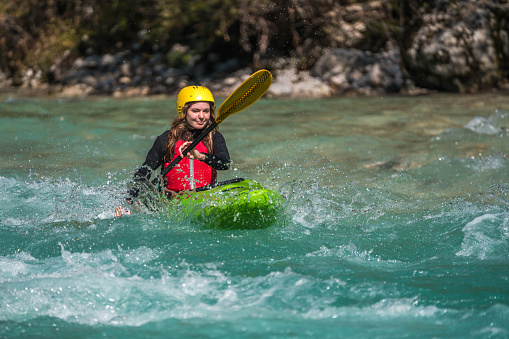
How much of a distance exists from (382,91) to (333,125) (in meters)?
3.23

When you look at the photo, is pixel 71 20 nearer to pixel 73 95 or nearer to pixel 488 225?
pixel 73 95

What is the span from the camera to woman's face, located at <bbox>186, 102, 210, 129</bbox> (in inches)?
172

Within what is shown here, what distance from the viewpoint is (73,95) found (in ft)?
39.2

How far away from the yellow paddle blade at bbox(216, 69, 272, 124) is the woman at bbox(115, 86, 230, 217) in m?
0.23

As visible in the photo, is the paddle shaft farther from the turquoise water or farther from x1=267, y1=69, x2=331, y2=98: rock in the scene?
x1=267, y1=69, x2=331, y2=98: rock

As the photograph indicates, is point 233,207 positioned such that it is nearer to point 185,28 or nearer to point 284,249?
point 284,249

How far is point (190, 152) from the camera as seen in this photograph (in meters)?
4.22

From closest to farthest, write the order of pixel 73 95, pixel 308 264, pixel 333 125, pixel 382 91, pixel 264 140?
pixel 308 264
pixel 264 140
pixel 333 125
pixel 382 91
pixel 73 95

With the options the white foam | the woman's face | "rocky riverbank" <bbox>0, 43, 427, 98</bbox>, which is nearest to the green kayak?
the woman's face

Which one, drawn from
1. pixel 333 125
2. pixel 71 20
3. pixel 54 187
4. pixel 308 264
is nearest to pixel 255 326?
pixel 308 264

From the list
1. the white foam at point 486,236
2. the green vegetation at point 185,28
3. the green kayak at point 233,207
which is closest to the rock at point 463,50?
the green vegetation at point 185,28

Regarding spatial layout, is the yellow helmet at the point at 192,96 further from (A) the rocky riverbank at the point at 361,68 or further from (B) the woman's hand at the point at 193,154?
(A) the rocky riverbank at the point at 361,68

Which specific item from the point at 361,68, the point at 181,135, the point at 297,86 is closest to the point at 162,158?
the point at 181,135

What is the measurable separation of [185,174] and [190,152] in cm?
19
